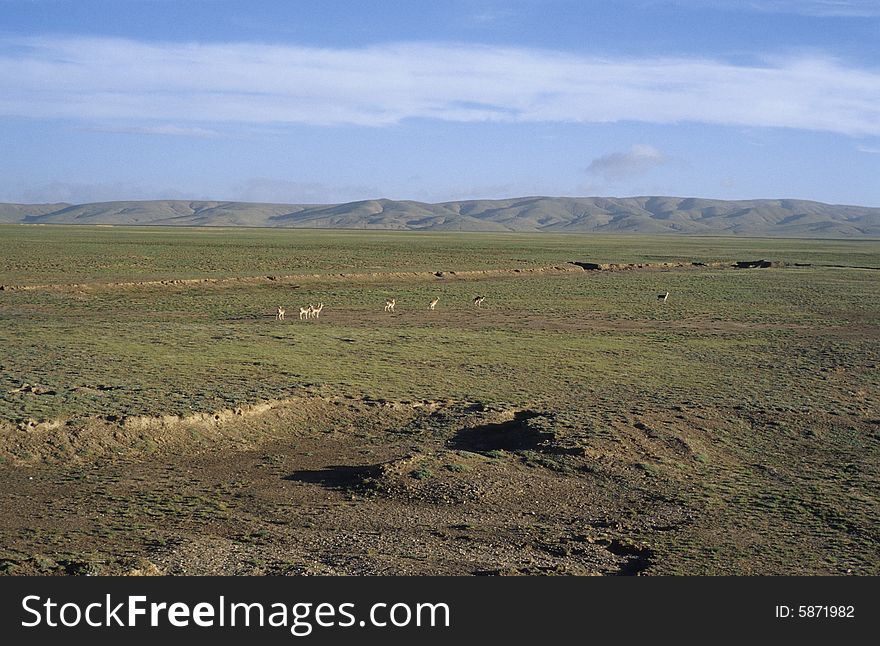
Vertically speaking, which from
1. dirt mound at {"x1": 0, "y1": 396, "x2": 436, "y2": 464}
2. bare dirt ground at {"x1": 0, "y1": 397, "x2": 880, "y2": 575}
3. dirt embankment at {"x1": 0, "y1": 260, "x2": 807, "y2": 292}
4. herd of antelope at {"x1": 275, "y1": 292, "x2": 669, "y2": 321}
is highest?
dirt embankment at {"x1": 0, "y1": 260, "x2": 807, "y2": 292}

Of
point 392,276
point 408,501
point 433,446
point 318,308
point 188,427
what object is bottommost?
point 408,501

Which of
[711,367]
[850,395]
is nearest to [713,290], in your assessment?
[711,367]

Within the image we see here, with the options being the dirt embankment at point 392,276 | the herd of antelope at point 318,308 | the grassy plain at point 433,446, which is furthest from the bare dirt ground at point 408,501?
the dirt embankment at point 392,276

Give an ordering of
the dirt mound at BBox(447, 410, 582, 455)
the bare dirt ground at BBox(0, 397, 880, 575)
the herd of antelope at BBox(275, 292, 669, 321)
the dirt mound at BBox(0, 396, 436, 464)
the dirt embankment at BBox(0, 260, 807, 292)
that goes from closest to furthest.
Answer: the bare dirt ground at BBox(0, 397, 880, 575) → the dirt mound at BBox(0, 396, 436, 464) → the dirt mound at BBox(447, 410, 582, 455) → the herd of antelope at BBox(275, 292, 669, 321) → the dirt embankment at BBox(0, 260, 807, 292)

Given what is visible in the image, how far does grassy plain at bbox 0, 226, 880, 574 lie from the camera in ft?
33.8

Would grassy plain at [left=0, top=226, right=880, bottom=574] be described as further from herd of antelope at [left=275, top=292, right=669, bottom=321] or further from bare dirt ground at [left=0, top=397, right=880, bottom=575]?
herd of antelope at [left=275, top=292, right=669, bottom=321]

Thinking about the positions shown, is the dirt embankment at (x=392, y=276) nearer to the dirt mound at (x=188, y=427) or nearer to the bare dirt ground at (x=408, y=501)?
the dirt mound at (x=188, y=427)

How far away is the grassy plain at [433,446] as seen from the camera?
10.3 metres

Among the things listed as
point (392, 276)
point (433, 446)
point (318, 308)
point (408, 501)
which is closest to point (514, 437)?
point (433, 446)

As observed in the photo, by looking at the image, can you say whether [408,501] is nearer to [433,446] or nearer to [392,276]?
[433,446]

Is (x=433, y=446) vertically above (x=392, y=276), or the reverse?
(x=392, y=276)

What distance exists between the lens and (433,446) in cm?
1495

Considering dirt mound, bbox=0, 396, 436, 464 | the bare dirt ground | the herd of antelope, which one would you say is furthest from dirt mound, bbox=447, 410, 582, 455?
the herd of antelope

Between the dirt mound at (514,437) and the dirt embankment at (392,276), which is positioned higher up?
the dirt embankment at (392,276)
